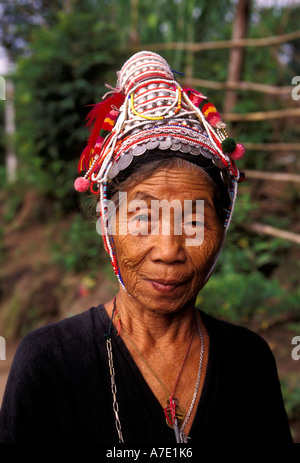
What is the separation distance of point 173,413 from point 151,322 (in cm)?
31

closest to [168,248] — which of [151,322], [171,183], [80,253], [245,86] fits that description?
[171,183]

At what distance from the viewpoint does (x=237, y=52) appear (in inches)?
243

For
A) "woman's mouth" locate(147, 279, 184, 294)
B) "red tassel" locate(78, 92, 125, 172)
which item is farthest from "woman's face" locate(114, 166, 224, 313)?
"red tassel" locate(78, 92, 125, 172)

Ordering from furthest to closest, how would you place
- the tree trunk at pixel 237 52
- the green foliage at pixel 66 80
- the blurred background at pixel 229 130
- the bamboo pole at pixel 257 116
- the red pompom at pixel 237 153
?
1. the green foliage at pixel 66 80
2. the tree trunk at pixel 237 52
3. the bamboo pole at pixel 257 116
4. the blurred background at pixel 229 130
5. the red pompom at pixel 237 153

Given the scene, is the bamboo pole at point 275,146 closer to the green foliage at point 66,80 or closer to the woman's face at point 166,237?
the green foliage at point 66,80

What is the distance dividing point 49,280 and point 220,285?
386 cm

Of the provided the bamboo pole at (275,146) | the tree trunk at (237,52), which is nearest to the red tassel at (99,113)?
the bamboo pole at (275,146)

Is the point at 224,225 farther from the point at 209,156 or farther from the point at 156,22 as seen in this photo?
the point at 156,22

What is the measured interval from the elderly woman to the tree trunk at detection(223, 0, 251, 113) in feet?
16.7

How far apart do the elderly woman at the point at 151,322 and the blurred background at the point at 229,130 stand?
2417mm

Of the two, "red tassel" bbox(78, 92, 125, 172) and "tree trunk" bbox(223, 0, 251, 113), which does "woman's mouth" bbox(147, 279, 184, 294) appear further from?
"tree trunk" bbox(223, 0, 251, 113)

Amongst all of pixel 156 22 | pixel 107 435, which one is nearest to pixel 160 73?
pixel 107 435

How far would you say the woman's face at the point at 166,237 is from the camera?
134 centimetres
